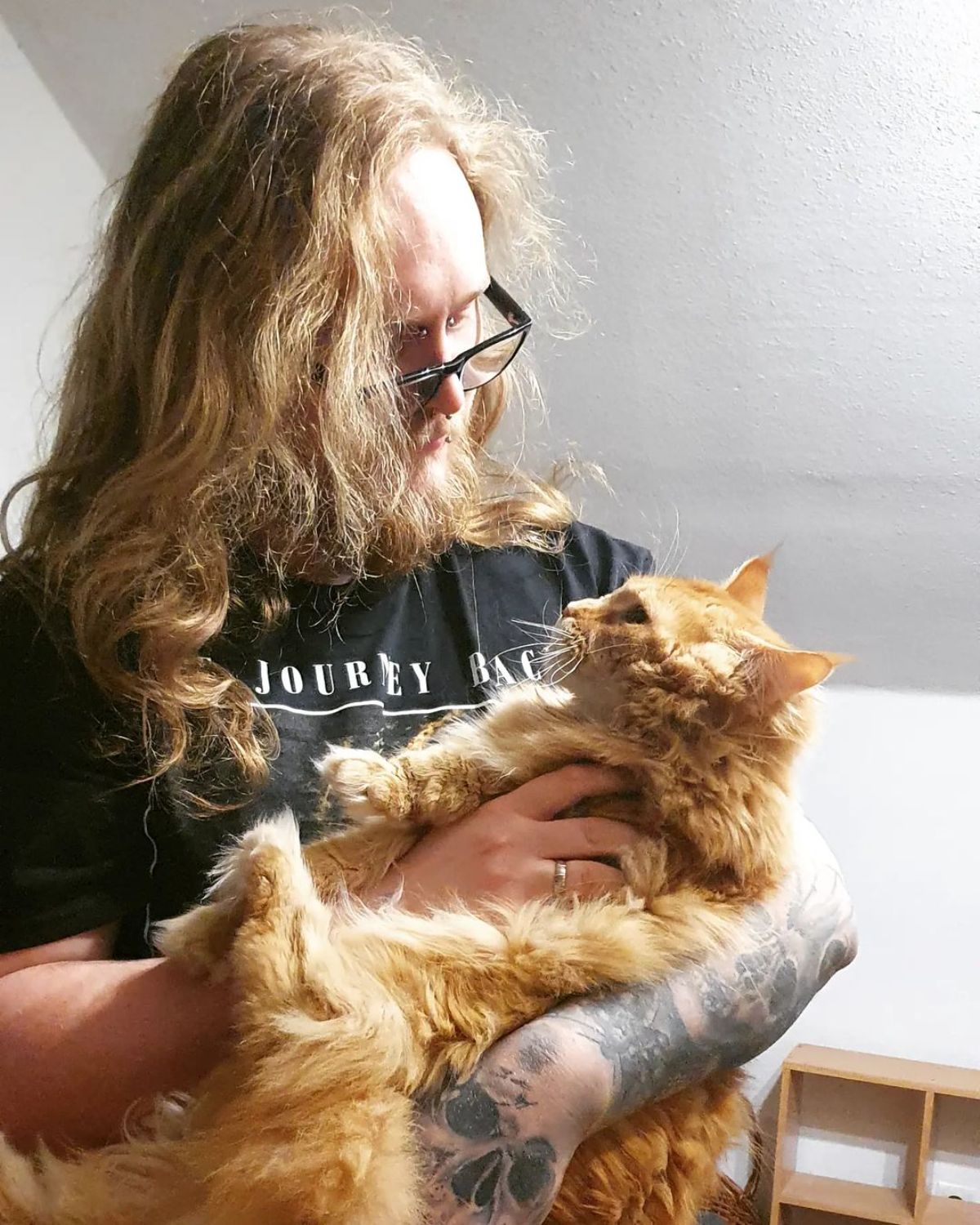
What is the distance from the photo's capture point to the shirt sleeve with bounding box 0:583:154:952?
3.76 feet

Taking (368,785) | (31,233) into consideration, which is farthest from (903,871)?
(31,233)

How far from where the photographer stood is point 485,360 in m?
1.55

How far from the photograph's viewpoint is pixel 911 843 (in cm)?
303

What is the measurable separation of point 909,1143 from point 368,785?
2.70 metres

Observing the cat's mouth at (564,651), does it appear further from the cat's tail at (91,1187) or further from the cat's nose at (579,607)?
the cat's tail at (91,1187)

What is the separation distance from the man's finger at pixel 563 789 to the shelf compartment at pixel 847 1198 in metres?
2.35

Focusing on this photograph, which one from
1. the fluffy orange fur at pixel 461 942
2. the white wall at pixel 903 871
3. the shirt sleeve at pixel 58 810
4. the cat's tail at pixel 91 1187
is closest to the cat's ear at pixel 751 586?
the fluffy orange fur at pixel 461 942

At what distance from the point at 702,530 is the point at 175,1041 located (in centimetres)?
196

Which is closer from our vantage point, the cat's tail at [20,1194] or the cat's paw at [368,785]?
the cat's tail at [20,1194]

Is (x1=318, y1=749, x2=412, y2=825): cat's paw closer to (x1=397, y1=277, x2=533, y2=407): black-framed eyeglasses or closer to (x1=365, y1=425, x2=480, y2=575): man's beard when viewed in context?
(x1=365, y1=425, x2=480, y2=575): man's beard

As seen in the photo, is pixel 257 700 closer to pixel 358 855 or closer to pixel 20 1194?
pixel 358 855

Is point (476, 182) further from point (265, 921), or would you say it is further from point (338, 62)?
point (265, 921)

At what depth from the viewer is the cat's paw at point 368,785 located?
1.18 m

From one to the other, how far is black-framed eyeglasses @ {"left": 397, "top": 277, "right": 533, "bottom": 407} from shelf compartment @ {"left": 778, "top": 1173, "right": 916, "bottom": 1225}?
102 inches
